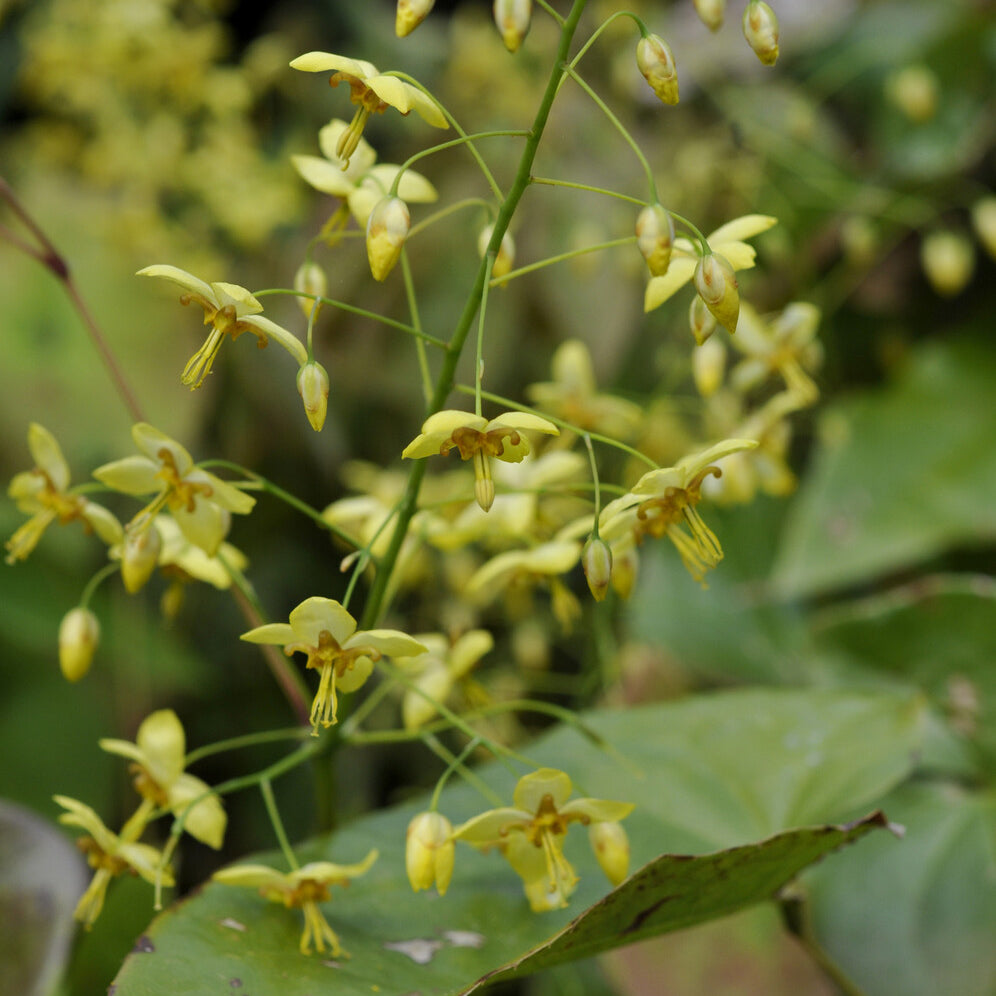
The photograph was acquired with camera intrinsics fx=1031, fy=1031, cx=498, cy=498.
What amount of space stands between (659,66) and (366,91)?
0.40ft

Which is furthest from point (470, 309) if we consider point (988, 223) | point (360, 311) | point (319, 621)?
point (988, 223)

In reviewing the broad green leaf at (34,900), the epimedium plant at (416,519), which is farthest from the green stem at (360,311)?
the broad green leaf at (34,900)

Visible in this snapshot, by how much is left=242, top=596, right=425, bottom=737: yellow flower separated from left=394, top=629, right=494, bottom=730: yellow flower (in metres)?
0.11

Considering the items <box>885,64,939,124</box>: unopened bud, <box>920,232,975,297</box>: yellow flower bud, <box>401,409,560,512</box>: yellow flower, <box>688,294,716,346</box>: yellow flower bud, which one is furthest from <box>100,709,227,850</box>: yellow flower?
<box>885,64,939,124</box>: unopened bud

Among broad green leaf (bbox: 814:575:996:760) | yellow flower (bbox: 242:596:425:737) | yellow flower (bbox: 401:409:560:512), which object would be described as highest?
yellow flower (bbox: 401:409:560:512)

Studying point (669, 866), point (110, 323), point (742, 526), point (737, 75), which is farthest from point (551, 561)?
point (737, 75)

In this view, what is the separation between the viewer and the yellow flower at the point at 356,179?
0.51 metres

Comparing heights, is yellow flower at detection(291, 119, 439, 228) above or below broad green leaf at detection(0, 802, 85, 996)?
above

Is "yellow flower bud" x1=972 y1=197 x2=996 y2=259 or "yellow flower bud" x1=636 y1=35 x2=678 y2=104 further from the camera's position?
"yellow flower bud" x1=972 y1=197 x2=996 y2=259

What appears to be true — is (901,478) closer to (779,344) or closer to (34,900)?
(779,344)

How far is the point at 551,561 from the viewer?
53 cm

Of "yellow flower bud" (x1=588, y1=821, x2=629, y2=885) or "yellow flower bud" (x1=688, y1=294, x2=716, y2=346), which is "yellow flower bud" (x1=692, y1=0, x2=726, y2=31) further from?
"yellow flower bud" (x1=588, y1=821, x2=629, y2=885)

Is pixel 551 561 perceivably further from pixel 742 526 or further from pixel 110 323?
pixel 110 323

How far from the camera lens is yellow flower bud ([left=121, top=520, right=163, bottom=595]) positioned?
0.46m
